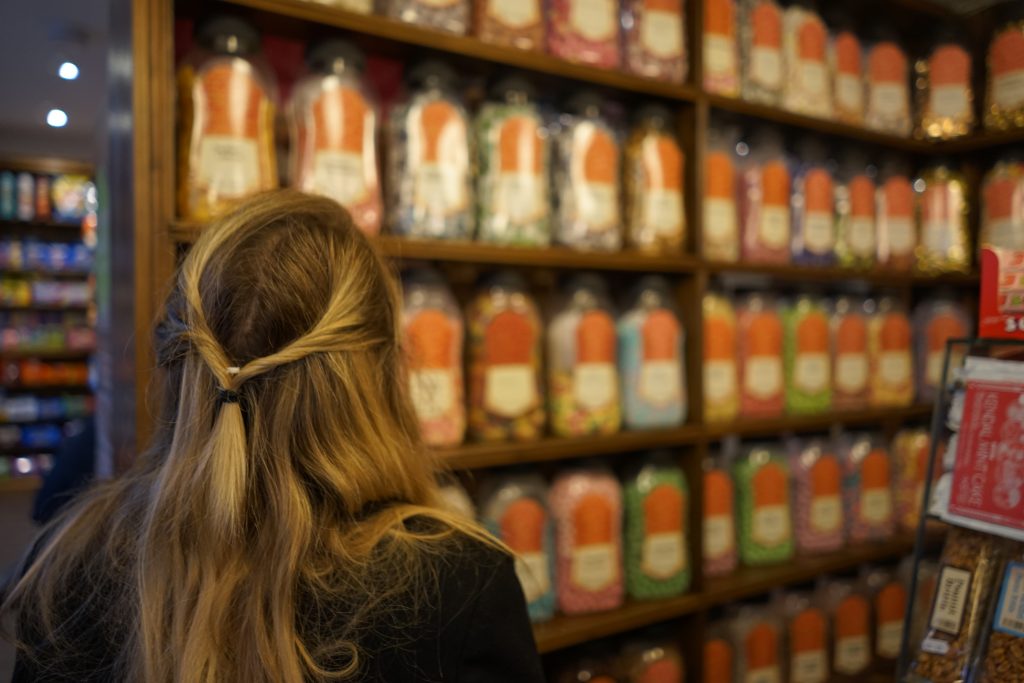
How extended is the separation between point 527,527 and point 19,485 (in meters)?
4.28

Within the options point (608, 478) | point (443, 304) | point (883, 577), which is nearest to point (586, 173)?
point (443, 304)

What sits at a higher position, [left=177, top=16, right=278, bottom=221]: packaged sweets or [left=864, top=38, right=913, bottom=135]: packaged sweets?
[left=864, top=38, right=913, bottom=135]: packaged sweets

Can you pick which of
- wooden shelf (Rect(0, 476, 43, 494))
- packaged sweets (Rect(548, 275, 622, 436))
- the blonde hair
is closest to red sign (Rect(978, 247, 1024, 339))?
the blonde hair

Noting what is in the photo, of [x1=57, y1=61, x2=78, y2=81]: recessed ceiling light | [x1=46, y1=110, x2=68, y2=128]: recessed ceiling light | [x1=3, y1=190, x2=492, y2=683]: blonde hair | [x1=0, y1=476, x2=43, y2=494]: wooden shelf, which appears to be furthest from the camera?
[x1=0, y1=476, x2=43, y2=494]: wooden shelf

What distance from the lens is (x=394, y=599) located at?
0.71 metres

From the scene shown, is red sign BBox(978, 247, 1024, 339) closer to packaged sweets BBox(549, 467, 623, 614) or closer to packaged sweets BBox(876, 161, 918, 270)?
packaged sweets BBox(549, 467, 623, 614)

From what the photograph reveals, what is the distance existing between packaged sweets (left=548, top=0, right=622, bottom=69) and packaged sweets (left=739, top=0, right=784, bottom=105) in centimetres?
41

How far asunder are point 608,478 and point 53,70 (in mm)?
2610

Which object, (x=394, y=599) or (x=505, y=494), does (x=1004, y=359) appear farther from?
(x=505, y=494)

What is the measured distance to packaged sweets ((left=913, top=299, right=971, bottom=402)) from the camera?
2.17 metres

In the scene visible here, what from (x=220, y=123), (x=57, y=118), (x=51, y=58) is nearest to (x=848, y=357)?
(x=220, y=123)

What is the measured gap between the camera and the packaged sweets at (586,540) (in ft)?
5.31

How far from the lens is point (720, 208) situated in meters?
1.84

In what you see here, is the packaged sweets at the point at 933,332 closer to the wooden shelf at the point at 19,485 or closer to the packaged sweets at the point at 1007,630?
the packaged sweets at the point at 1007,630
